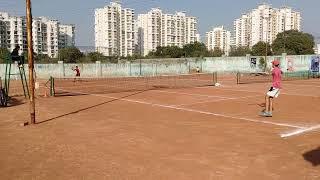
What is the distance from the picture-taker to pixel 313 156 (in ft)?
23.6

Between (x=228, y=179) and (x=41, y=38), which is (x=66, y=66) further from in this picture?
(x=41, y=38)

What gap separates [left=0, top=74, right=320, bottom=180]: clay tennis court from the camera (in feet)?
21.1

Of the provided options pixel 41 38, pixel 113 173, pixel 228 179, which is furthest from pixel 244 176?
pixel 41 38

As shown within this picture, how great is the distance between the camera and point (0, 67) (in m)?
43.6

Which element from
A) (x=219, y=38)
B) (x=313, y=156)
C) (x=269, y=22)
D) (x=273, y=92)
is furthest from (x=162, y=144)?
(x=219, y=38)

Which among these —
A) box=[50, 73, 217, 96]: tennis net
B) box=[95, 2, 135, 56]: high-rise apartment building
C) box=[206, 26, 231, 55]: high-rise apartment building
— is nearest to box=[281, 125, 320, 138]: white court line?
box=[50, 73, 217, 96]: tennis net

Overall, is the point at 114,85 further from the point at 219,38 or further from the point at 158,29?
the point at 219,38

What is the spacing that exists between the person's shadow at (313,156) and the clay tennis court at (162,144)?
0.06ft

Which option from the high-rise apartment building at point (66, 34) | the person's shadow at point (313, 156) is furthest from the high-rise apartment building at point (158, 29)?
the person's shadow at point (313, 156)

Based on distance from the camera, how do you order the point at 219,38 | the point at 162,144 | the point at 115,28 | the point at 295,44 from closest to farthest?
1. the point at 162,144
2. the point at 295,44
3. the point at 115,28
4. the point at 219,38

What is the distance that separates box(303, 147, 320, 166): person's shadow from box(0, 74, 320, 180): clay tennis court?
0.02 meters

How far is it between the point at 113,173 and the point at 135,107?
902cm

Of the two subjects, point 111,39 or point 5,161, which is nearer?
point 5,161

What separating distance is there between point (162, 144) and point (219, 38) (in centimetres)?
12302
